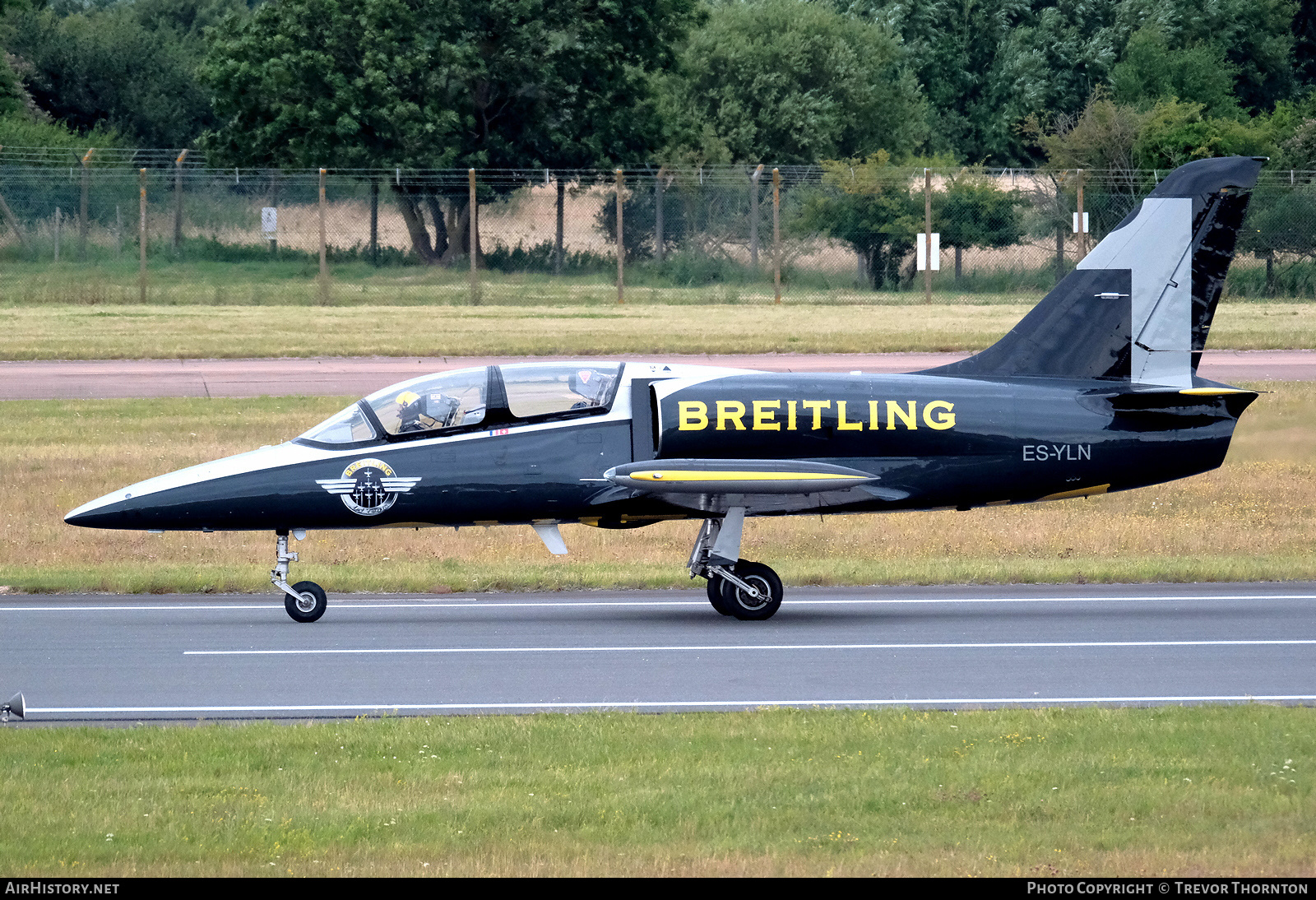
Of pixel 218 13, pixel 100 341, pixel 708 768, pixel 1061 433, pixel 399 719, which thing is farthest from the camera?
pixel 218 13

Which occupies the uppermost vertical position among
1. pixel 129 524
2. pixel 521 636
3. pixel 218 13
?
pixel 218 13

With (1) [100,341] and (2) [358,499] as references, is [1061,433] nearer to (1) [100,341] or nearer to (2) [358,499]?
(2) [358,499]

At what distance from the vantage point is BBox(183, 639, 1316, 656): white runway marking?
491 inches

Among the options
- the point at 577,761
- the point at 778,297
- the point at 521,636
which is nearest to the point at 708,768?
the point at 577,761

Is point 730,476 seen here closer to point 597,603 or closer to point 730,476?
point 730,476

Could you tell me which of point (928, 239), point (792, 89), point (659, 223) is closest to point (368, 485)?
point (659, 223)

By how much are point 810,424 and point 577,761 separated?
5.69 meters

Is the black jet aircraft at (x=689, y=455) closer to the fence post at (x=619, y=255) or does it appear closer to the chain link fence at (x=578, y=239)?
the fence post at (x=619, y=255)

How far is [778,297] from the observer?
46.6 metres

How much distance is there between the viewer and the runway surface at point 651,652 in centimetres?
1074

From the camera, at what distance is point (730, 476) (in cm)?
1335

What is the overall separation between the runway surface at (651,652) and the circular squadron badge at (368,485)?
1.04 meters

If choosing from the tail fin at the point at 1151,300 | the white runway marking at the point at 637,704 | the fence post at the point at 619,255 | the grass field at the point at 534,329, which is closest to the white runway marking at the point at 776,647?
the white runway marking at the point at 637,704
